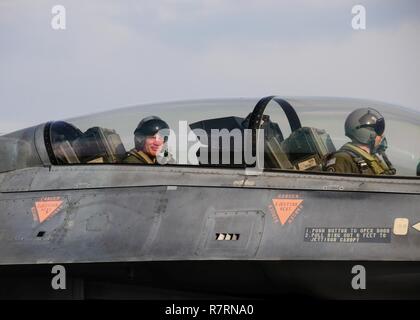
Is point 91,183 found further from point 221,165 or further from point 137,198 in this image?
point 221,165

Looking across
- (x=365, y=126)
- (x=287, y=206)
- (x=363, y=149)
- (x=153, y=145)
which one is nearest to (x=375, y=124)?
(x=365, y=126)

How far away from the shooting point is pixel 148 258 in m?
7.24

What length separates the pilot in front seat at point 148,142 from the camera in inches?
315

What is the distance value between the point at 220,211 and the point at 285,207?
57 cm

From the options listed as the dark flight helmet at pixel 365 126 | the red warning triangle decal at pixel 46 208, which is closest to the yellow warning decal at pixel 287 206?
the dark flight helmet at pixel 365 126

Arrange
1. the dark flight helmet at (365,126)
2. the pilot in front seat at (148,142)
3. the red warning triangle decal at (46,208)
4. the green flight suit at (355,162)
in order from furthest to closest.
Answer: the pilot in front seat at (148,142) → the red warning triangle decal at (46,208) → the dark flight helmet at (365,126) → the green flight suit at (355,162)

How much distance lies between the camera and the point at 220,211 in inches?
287

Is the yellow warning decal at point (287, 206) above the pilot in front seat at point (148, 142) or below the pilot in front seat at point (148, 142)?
below

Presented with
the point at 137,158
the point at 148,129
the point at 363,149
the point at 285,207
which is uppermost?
the point at 148,129

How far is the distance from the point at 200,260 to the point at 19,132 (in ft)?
9.52

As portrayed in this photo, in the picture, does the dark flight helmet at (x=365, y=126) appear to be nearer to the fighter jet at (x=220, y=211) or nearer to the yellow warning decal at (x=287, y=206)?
the fighter jet at (x=220, y=211)

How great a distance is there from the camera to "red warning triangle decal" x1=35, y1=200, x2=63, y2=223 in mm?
7891

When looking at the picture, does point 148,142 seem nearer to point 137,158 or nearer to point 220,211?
point 137,158

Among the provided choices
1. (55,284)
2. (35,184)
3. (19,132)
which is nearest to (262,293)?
(55,284)
